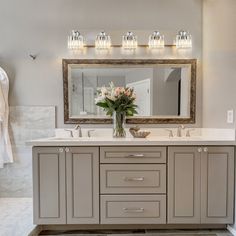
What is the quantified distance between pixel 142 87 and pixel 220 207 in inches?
56.7

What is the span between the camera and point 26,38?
301 cm

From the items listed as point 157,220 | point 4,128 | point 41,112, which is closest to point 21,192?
point 4,128

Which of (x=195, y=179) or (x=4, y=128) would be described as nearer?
(x=195, y=179)

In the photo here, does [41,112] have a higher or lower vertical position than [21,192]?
higher

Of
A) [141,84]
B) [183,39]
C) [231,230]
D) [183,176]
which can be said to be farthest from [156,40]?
[231,230]

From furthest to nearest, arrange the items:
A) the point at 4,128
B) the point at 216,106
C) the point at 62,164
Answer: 1. the point at 4,128
2. the point at 216,106
3. the point at 62,164

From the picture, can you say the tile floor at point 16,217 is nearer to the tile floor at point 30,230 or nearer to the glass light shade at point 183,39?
the tile floor at point 30,230

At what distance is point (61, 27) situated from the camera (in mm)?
2998

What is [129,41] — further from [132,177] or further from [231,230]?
[231,230]

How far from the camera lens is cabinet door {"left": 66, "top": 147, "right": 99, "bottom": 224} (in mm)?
2383

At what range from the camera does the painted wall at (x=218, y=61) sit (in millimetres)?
2432

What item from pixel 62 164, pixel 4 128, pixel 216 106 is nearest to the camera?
pixel 62 164

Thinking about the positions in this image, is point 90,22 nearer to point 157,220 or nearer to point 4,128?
point 4,128

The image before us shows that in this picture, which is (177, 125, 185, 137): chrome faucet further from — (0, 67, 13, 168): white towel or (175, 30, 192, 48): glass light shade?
(0, 67, 13, 168): white towel
